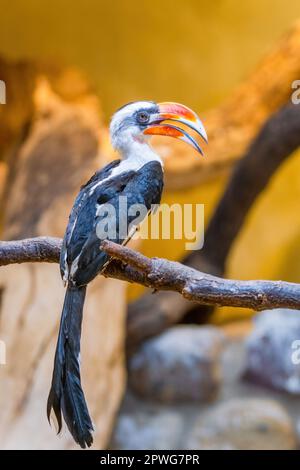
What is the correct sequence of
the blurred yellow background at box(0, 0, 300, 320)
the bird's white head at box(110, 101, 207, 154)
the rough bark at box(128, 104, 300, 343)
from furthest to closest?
the blurred yellow background at box(0, 0, 300, 320), the rough bark at box(128, 104, 300, 343), the bird's white head at box(110, 101, 207, 154)

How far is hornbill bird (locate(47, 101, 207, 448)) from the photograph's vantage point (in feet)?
3.34

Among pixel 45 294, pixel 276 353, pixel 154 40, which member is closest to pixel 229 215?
pixel 276 353

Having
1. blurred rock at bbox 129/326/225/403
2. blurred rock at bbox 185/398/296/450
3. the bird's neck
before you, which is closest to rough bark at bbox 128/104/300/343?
blurred rock at bbox 129/326/225/403

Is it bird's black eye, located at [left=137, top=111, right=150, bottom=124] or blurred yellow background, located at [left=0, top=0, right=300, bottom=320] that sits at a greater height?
blurred yellow background, located at [left=0, top=0, right=300, bottom=320]

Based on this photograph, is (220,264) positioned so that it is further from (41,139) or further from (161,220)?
(161,220)

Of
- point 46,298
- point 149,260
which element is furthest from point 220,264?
point 149,260

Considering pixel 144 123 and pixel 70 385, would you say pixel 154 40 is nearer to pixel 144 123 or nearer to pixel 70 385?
pixel 144 123

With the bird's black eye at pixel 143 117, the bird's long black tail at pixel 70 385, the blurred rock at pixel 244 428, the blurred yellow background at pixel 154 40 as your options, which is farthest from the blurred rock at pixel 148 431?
the bird's black eye at pixel 143 117

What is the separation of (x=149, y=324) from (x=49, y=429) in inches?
25.5

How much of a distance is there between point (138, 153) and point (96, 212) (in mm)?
140

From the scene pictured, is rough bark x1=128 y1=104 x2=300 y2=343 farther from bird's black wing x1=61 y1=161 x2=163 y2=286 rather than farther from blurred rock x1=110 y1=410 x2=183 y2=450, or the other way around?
bird's black wing x1=61 y1=161 x2=163 y2=286

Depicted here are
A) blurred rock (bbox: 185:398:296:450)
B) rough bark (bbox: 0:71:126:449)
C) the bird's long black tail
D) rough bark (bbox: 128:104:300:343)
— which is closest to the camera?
the bird's long black tail

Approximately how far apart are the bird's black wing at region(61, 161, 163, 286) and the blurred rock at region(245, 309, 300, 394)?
53.5 inches

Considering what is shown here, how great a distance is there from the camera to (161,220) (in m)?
1.45
